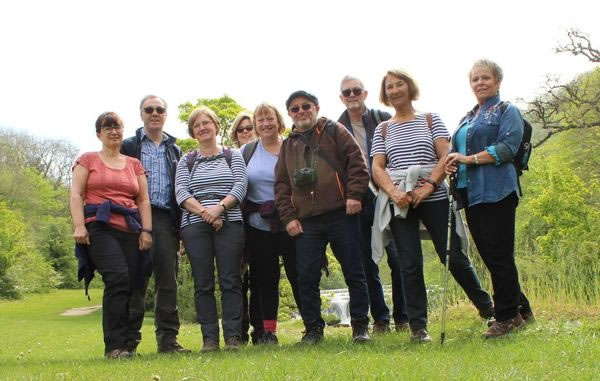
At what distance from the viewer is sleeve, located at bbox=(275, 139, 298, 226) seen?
595 cm

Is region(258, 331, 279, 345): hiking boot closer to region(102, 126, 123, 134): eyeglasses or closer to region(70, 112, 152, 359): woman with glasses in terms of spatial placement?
region(70, 112, 152, 359): woman with glasses

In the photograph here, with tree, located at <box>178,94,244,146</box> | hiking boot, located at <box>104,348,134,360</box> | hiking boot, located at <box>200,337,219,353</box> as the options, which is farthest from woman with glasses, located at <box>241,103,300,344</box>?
tree, located at <box>178,94,244,146</box>

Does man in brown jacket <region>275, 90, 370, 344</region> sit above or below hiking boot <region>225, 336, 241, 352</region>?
above

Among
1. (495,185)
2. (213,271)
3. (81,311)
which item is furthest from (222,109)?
(81,311)

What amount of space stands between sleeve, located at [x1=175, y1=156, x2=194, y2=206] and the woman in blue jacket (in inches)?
99.1

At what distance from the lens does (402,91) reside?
19.0 feet

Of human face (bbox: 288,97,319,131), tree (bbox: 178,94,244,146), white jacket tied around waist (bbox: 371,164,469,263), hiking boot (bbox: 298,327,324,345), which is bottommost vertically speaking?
hiking boot (bbox: 298,327,324,345)

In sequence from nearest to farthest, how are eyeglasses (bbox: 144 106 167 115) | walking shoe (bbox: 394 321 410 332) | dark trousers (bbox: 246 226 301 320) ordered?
dark trousers (bbox: 246 226 301 320)
eyeglasses (bbox: 144 106 167 115)
walking shoe (bbox: 394 321 410 332)

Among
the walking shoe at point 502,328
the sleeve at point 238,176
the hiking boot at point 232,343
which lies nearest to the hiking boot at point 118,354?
the hiking boot at point 232,343

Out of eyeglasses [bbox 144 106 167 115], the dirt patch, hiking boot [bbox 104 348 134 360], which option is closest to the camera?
hiking boot [bbox 104 348 134 360]

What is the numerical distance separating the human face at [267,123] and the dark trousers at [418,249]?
5.49 feet

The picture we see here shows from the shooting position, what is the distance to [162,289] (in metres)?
6.55

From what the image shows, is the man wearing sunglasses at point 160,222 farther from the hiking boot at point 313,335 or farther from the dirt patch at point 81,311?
the dirt patch at point 81,311

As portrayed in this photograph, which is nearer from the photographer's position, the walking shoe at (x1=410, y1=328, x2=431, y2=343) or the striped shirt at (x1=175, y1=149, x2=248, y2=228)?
the walking shoe at (x1=410, y1=328, x2=431, y2=343)
